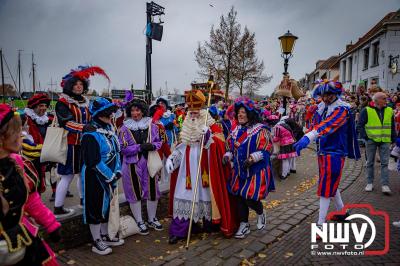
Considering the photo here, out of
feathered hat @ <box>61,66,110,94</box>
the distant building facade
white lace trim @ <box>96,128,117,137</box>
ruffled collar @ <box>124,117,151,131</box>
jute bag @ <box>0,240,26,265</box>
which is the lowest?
jute bag @ <box>0,240,26,265</box>

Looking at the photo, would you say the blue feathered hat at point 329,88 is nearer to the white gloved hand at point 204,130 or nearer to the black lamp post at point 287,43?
the white gloved hand at point 204,130

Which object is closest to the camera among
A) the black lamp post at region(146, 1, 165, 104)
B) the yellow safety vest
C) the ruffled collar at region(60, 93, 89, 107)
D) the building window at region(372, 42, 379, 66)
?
the ruffled collar at region(60, 93, 89, 107)

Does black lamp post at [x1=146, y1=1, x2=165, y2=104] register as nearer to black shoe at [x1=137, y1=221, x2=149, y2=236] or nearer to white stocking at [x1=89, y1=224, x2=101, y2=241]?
black shoe at [x1=137, y1=221, x2=149, y2=236]

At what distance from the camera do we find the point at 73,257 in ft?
12.9

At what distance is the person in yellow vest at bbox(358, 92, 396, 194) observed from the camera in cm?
627

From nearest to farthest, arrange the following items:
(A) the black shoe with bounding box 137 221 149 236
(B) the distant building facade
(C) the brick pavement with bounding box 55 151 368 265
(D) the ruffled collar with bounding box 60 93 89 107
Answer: (C) the brick pavement with bounding box 55 151 368 265, (D) the ruffled collar with bounding box 60 93 89 107, (A) the black shoe with bounding box 137 221 149 236, (B) the distant building facade

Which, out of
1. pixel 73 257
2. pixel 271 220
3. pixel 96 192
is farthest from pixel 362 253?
pixel 73 257

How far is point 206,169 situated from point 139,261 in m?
1.51

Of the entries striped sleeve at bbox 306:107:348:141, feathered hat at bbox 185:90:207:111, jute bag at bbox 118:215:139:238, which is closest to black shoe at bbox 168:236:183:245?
jute bag at bbox 118:215:139:238

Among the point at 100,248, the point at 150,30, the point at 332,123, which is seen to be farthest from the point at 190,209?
the point at 150,30

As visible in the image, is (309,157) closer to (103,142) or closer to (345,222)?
(345,222)

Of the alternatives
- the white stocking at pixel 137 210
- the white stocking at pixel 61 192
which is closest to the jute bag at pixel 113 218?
the white stocking at pixel 137 210

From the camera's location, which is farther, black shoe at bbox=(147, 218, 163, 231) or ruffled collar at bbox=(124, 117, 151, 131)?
black shoe at bbox=(147, 218, 163, 231)

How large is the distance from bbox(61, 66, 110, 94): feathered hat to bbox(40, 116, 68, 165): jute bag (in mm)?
632
